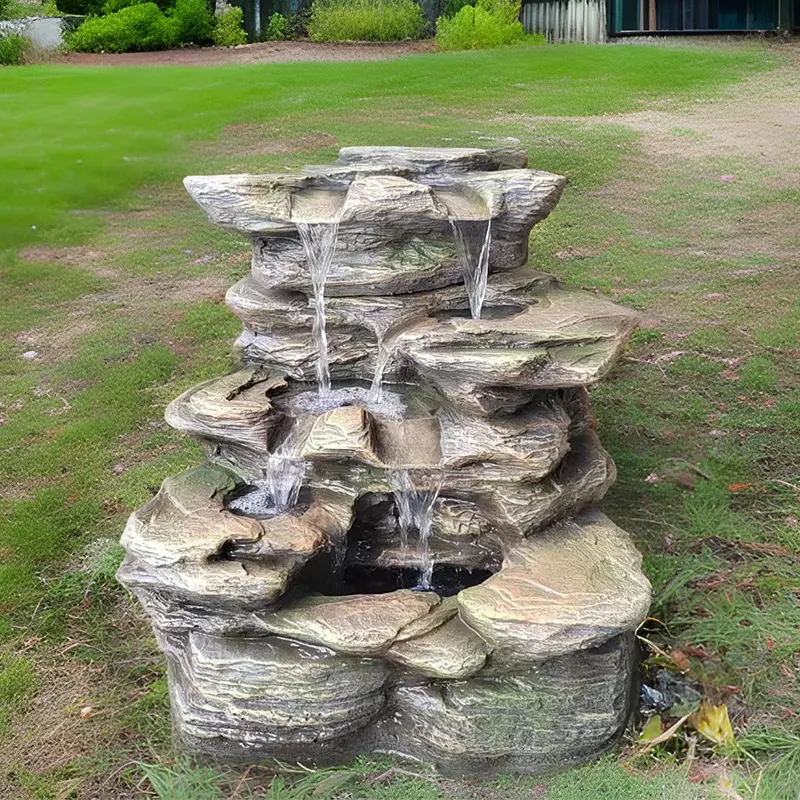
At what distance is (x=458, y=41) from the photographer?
34.5ft

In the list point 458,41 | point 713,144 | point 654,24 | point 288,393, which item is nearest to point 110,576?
point 288,393

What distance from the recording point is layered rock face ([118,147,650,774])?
320 cm

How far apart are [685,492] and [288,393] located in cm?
228

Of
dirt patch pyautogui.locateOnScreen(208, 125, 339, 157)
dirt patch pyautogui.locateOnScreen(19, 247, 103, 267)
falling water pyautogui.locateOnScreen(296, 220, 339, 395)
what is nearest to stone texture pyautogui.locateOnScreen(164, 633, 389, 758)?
falling water pyautogui.locateOnScreen(296, 220, 339, 395)

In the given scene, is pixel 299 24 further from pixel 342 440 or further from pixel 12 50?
pixel 342 440

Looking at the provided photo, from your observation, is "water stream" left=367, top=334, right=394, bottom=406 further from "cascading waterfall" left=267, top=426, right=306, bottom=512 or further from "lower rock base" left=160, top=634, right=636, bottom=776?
"lower rock base" left=160, top=634, right=636, bottom=776

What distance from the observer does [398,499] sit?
3684 millimetres

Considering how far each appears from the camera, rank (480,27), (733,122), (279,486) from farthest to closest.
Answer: (480,27), (733,122), (279,486)

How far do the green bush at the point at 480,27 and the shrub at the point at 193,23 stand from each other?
8.46 ft

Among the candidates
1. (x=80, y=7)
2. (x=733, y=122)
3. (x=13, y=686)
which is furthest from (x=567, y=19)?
(x=13, y=686)

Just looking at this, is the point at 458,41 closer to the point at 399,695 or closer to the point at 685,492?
the point at 685,492

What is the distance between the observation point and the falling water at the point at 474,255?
143 inches

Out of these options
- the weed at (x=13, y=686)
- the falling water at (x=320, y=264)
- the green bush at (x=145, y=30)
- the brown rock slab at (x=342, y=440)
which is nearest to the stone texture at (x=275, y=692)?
the brown rock slab at (x=342, y=440)

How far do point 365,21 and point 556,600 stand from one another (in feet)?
Result: 29.1
